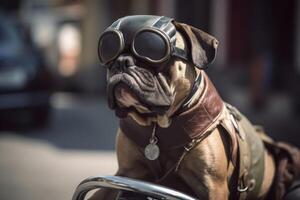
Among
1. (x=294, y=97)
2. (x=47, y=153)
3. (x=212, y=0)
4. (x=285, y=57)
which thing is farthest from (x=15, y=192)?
(x=212, y=0)

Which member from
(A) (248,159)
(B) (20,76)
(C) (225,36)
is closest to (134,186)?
(A) (248,159)

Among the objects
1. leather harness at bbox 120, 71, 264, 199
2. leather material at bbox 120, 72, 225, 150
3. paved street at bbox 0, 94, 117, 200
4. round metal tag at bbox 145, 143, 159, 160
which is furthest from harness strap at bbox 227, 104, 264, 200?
paved street at bbox 0, 94, 117, 200

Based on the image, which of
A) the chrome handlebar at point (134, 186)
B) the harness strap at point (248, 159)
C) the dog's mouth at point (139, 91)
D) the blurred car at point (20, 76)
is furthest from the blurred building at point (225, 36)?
the chrome handlebar at point (134, 186)

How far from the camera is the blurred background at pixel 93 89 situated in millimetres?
7090

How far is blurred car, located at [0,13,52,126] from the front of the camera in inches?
376

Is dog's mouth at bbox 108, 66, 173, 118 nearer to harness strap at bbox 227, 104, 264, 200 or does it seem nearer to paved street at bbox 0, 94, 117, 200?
harness strap at bbox 227, 104, 264, 200

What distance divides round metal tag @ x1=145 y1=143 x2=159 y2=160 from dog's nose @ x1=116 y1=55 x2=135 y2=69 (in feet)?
1.09

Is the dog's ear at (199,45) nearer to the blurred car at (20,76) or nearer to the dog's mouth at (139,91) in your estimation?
the dog's mouth at (139,91)

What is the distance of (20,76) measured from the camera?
383 inches

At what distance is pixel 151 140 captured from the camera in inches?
84.3

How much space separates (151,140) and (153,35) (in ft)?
1.37

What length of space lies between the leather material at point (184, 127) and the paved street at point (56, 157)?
3.35 m

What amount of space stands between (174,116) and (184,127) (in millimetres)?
51

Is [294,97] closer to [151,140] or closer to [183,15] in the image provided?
[183,15]
